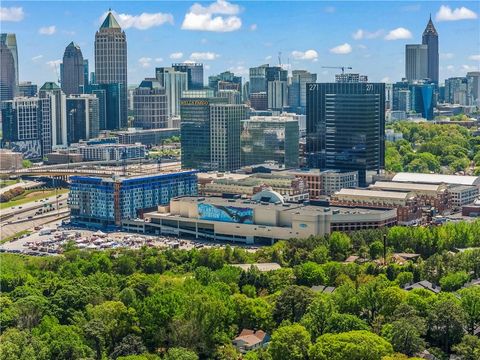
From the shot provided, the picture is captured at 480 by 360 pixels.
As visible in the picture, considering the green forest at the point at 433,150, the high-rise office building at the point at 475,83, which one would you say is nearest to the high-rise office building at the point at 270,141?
the green forest at the point at 433,150

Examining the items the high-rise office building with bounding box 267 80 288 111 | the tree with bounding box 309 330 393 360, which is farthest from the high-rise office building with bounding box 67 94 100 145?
the tree with bounding box 309 330 393 360

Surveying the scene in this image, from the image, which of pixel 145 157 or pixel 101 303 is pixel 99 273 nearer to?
pixel 101 303

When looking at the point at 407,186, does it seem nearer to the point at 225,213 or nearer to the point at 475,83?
the point at 225,213

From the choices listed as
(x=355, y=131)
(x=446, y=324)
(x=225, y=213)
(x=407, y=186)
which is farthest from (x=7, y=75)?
(x=446, y=324)

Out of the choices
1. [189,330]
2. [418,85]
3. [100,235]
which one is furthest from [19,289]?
[418,85]

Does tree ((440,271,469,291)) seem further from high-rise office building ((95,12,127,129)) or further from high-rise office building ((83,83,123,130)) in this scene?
high-rise office building ((95,12,127,129))
